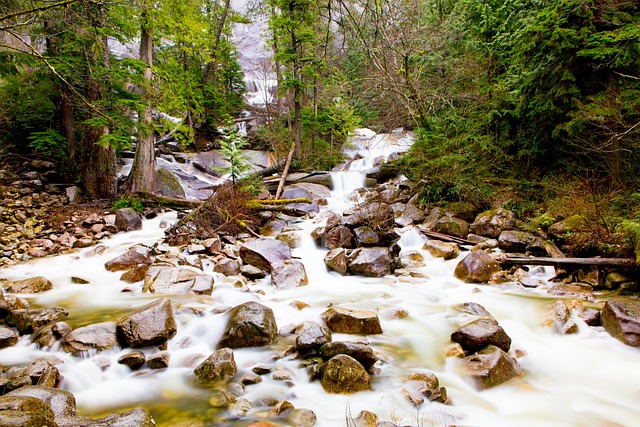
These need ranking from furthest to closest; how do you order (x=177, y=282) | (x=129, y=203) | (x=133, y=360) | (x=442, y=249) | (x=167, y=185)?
(x=167, y=185) → (x=129, y=203) → (x=442, y=249) → (x=177, y=282) → (x=133, y=360)

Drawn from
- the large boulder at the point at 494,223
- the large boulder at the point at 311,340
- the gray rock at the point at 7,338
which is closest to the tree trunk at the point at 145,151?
the gray rock at the point at 7,338

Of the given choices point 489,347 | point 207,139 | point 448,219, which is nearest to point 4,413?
point 489,347

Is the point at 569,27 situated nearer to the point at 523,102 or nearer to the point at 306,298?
the point at 523,102

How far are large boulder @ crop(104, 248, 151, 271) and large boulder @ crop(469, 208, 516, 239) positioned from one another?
7124 millimetres

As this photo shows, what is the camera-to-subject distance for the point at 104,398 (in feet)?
10.2

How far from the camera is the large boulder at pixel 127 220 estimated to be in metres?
8.86

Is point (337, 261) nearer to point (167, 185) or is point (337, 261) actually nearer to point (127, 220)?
point (127, 220)

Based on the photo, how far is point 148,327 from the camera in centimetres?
382

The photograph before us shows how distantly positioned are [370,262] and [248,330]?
3.44 metres

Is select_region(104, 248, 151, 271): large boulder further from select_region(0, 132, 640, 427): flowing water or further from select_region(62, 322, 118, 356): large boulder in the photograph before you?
select_region(62, 322, 118, 356): large boulder

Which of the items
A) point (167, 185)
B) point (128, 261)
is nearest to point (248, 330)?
point (128, 261)

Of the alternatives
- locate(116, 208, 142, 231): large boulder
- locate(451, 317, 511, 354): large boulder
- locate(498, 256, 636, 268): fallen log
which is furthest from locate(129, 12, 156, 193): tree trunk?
locate(498, 256, 636, 268): fallen log

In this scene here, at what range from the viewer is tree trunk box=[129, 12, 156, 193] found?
9.90m

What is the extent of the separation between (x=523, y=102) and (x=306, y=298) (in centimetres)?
701
